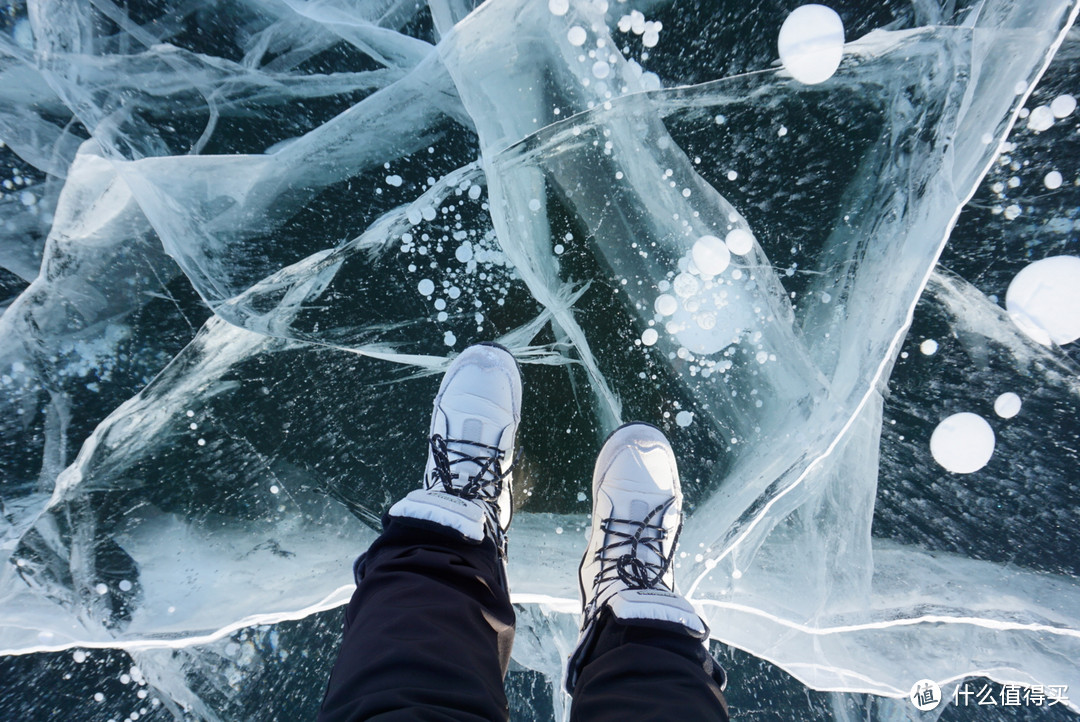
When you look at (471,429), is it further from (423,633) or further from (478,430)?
(423,633)

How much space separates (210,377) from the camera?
4.15 ft

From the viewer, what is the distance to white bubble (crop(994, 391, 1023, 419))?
1.26m

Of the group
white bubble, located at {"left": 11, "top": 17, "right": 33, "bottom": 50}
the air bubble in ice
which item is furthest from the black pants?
white bubble, located at {"left": 11, "top": 17, "right": 33, "bottom": 50}

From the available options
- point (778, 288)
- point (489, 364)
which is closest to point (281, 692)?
point (489, 364)

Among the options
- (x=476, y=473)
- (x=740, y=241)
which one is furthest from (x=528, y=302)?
(x=740, y=241)

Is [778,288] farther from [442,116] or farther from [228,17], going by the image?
[228,17]

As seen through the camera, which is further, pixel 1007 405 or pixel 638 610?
pixel 1007 405

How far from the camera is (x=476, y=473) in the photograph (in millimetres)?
1227

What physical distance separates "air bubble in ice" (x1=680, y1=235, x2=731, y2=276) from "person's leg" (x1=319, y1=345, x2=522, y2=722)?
1.79 ft

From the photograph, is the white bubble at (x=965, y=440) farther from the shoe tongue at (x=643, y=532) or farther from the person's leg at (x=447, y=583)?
the person's leg at (x=447, y=583)

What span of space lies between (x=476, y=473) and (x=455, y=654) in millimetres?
467

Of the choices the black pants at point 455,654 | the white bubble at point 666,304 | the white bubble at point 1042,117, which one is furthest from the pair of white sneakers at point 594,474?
the white bubble at point 1042,117

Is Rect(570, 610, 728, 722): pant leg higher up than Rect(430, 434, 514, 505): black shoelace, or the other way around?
Rect(430, 434, 514, 505): black shoelace

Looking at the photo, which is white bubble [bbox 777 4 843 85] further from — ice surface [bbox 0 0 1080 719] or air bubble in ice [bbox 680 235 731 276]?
air bubble in ice [bbox 680 235 731 276]
